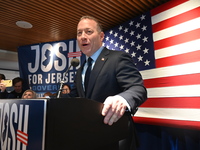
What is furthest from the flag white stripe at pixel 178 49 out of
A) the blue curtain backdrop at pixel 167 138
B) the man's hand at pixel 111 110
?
the man's hand at pixel 111 110

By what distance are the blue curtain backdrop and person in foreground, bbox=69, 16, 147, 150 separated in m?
1.73

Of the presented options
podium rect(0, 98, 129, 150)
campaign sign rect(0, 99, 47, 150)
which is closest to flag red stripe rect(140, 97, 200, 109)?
podium rect(0, 98, 129, 150)

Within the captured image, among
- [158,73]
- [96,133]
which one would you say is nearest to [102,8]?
[158,73]

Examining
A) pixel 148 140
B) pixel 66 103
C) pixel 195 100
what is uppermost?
pixel 66 103

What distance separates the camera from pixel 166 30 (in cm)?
239

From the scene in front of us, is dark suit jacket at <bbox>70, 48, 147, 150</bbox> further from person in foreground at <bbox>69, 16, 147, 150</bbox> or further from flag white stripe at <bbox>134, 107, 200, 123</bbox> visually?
flag white stripe at <bbox>134, 107, 200, 123</bbox>

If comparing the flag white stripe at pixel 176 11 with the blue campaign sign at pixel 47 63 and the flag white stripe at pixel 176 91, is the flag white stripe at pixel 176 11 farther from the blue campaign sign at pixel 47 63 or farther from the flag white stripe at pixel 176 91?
the blue campaign sign at pixel 47 63

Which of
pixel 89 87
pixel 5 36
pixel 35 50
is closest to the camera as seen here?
pixel 89 87

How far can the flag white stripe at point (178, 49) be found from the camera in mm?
2049

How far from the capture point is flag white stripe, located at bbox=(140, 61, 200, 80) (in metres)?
2.06

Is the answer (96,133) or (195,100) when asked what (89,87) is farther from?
(195,100)

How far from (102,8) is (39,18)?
118cm

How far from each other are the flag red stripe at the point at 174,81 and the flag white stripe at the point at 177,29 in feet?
1.89

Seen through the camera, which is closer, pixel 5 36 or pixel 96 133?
pixel 96 133
